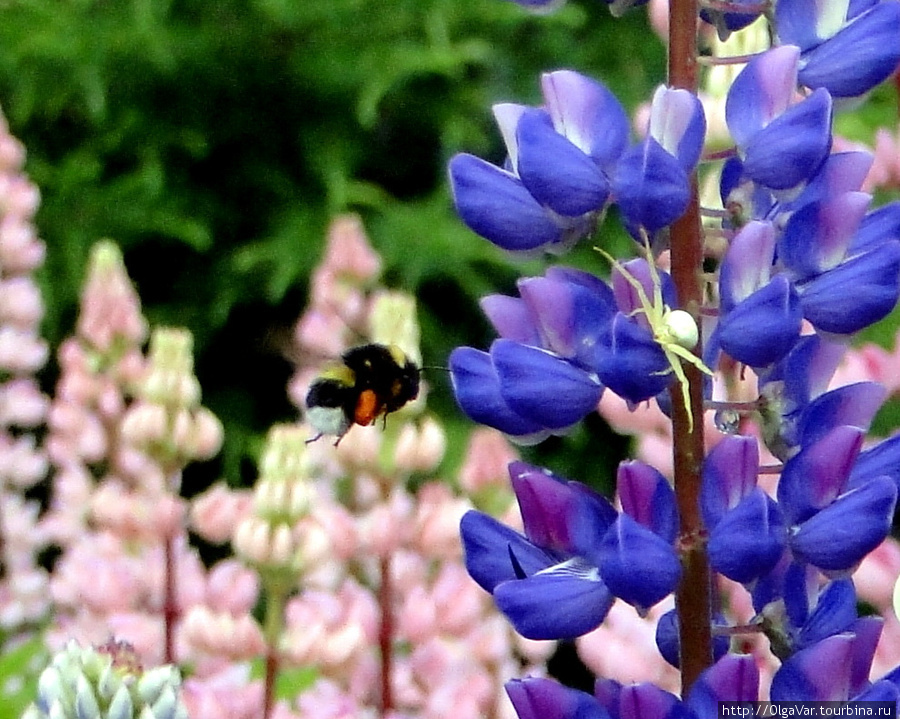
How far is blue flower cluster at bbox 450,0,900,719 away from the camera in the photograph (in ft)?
1.85


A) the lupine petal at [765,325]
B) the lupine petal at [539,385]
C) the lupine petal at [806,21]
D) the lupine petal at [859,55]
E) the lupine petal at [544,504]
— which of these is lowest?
the lupine petal at [544,504]

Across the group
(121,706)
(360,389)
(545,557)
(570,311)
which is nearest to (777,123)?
(570,311)

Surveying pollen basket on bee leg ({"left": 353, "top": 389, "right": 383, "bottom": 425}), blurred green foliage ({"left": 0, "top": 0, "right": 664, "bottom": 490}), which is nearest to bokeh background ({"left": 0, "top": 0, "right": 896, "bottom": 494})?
blurred green foliage ({"left": 0, "top": 0, "right": 664, "bottom": 490})

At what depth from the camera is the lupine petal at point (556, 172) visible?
59 centimetres

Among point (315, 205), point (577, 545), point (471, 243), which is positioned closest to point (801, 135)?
point (577, 545)

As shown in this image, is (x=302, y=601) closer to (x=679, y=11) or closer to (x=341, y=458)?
(x=341, y=458)

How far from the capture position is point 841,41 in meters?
0.60

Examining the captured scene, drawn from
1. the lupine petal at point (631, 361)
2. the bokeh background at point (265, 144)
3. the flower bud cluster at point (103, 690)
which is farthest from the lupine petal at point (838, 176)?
the bokeh background at point (265, 144)

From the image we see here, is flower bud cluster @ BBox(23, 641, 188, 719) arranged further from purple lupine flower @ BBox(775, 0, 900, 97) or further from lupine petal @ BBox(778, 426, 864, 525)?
purple lupine flower @ BBox(775, 0, 900, 97)

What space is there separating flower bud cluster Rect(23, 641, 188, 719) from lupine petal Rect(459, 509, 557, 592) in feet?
0.54

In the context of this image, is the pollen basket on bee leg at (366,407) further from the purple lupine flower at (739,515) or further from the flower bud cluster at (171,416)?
the purple lupine flower at (739,515)

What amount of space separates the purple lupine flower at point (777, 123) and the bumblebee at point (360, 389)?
1.58ft

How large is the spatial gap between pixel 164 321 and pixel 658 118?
5.94 feet

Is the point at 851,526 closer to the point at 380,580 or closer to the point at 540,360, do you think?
the point at 540,360
